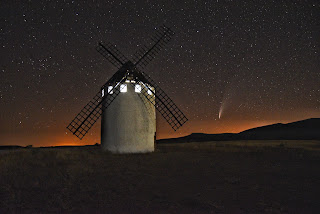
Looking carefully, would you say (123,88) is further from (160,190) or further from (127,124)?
(160,190)

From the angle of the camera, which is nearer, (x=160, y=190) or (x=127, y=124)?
(x=160, y=190)

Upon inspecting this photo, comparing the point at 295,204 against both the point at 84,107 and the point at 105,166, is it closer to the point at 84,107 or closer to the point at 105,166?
the point at 105,166

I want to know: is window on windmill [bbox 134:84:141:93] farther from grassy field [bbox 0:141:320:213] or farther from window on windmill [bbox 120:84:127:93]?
grassy field [bbox 0:141:320:213]

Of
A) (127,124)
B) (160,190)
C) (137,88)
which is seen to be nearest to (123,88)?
(137,88)

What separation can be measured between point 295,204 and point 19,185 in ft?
24.9

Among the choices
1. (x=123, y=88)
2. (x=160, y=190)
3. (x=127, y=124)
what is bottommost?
(x=160, y=190)

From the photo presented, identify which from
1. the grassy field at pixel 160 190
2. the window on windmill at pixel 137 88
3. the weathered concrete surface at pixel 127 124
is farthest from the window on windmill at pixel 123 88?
the grassy field at pixel 160 190

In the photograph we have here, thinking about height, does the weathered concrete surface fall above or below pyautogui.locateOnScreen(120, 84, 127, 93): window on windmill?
below

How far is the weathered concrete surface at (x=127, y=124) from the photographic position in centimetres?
1666

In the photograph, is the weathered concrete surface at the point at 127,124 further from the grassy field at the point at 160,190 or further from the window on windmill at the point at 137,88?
the grassy field at the point at 160,190

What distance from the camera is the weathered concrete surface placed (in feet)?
54.6

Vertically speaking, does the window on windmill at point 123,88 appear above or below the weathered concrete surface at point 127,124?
above

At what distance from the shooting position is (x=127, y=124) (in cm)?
1667

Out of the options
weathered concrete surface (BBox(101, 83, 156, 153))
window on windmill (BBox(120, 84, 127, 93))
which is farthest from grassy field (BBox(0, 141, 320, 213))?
window on windmill (BBox(120, 84, 127, 93))
